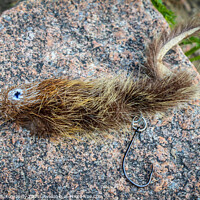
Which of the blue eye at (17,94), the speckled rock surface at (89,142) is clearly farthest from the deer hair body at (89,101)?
the speckled rock surface at (89,142)

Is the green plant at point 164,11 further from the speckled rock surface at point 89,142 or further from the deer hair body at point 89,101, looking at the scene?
the deer hair body at point 89,101

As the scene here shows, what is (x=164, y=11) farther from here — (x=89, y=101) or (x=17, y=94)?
(x=17, y=94)

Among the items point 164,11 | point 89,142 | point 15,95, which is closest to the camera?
point 15,95

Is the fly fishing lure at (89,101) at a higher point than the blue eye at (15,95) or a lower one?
higher

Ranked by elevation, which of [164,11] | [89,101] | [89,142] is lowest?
[89,142]

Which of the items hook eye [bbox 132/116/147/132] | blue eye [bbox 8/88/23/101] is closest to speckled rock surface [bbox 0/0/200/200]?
hook eye [bbox 132/116/147/132]

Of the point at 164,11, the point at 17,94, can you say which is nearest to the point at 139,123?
the point at 17,94
